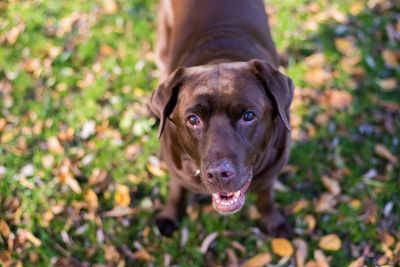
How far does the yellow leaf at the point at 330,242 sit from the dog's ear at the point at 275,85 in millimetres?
1223

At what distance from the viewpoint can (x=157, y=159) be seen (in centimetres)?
400

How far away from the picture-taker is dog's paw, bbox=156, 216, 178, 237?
11.9 feet

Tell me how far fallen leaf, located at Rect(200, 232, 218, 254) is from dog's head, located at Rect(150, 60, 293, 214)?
2.82ft

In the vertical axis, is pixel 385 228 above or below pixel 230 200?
below

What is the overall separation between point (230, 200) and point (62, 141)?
1.93 metres

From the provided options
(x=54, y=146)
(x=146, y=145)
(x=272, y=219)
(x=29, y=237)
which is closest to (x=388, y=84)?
(x=272, y=219)

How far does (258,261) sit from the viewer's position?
349cm

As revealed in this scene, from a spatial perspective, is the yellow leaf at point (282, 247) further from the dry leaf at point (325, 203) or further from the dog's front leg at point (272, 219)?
the dry leaf at point (325, 203)

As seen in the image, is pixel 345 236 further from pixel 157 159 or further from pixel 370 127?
pixel 157 159

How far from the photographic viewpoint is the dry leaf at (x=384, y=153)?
3850 millimetres

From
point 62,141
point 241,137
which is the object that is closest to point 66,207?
point 62,141

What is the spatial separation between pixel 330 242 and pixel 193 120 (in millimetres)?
1582

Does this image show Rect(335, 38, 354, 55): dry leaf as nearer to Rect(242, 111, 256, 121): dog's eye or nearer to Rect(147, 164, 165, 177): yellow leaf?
Rect(147, 164, 165, 177): yellow leaf

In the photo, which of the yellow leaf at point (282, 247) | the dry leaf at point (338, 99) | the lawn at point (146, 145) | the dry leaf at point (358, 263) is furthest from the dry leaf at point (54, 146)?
the dry leaf at point (358, 263)
